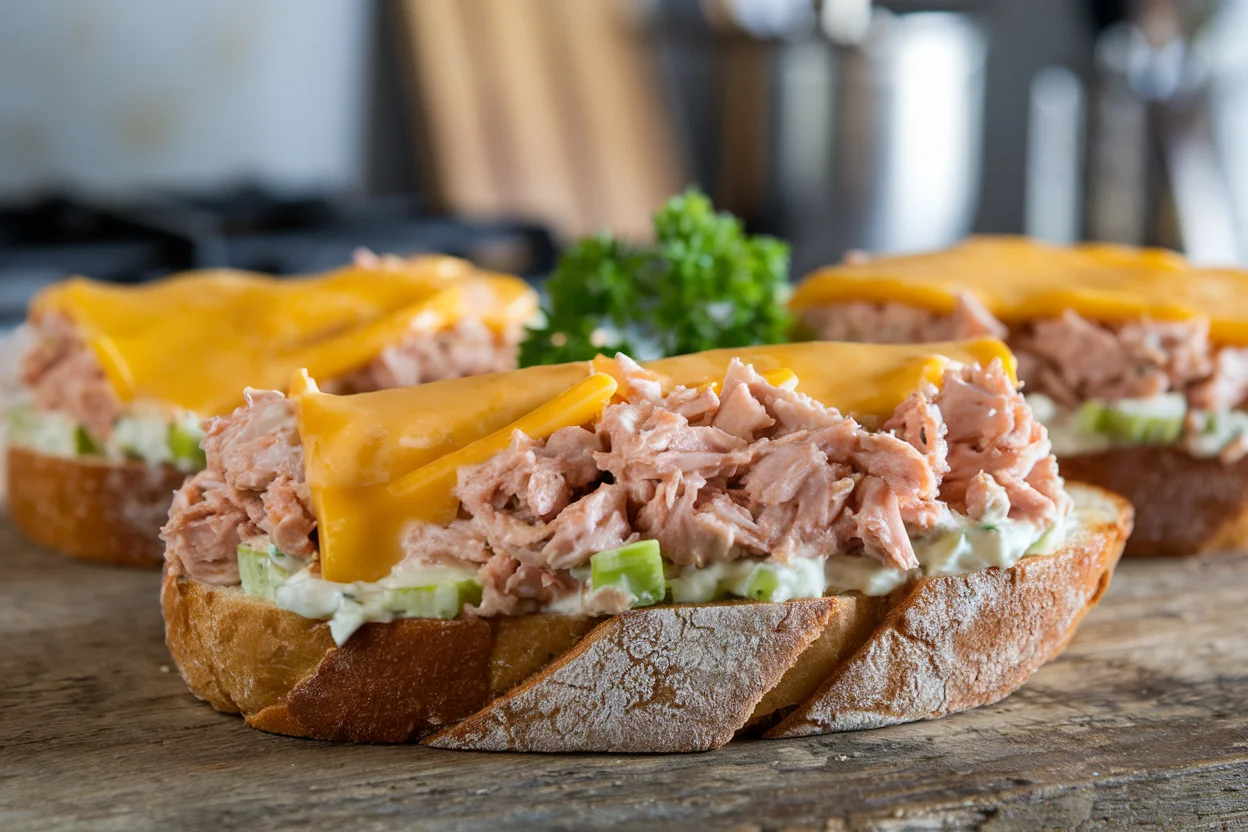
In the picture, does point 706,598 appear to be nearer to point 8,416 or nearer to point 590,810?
point 590,810

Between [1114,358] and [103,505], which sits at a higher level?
[1114,358]

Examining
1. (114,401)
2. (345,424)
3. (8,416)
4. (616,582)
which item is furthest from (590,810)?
(8,416)

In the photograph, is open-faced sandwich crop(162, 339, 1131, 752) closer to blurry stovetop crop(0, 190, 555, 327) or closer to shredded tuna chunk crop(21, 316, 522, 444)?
shredded tuna chunk crop(21, 316, 522, 444)

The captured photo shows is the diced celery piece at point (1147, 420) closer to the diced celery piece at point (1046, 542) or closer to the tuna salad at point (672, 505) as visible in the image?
the diced celery piece at point (1046, 542)

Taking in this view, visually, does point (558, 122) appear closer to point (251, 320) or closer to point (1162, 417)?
point (251, 320)

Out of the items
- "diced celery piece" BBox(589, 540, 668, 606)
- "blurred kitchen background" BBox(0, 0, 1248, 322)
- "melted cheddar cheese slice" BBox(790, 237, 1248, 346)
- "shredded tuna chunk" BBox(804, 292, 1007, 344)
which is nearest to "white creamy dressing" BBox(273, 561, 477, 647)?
"diced celery piece" BBox(589, 540, 668, 606)

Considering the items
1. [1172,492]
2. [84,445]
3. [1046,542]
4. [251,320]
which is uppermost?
[251,320]

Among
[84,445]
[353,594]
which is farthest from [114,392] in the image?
[353,594]

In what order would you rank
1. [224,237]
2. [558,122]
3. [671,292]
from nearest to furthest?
[671,292]
[224,237]
[558,122]
